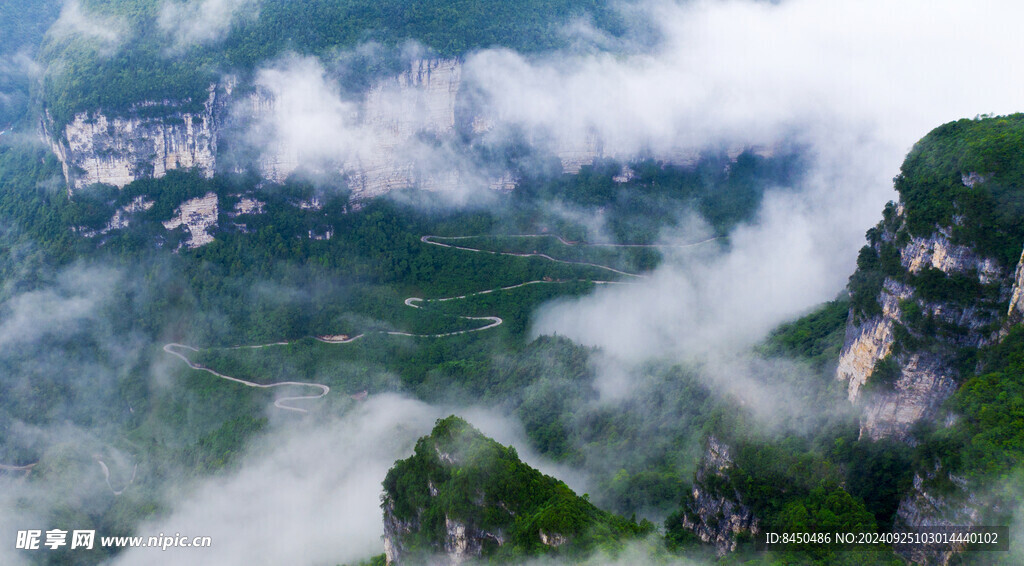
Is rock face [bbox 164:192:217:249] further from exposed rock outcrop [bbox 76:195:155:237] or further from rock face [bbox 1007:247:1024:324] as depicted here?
rock face [bbox 1007:247:1024:324]

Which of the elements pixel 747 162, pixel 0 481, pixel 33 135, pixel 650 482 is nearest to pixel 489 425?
pixel 650 482

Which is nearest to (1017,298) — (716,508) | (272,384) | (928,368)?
(928,368)

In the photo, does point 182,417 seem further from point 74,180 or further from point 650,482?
point 650,482

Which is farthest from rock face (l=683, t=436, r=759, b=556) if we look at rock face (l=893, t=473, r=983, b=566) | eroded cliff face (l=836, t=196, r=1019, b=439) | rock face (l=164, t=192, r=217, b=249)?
rock face (l=164, t=192, r=217, b=249)

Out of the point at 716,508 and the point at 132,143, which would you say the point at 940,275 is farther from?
the point at 132,143

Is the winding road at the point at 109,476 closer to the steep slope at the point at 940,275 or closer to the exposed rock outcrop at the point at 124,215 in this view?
the exposed rock outcrop at the point at 124,215

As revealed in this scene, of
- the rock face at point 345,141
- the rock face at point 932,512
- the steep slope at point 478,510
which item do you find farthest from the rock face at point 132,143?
the rock face at point 932,512
